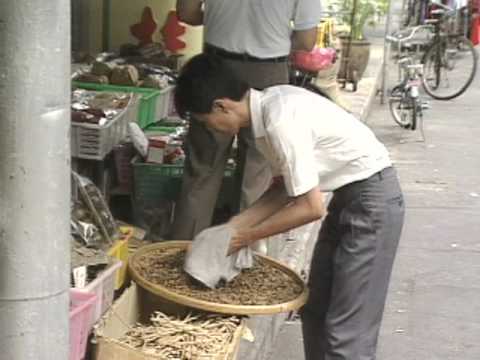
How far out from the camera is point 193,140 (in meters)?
5.26

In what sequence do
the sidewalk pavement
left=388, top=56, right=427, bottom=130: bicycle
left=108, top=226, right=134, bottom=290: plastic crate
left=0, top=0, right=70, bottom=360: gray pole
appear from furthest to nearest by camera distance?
left=388, top=56, right=427, bottom=130: bicycle, the sidewalk pavement, left=108, top=226, right=134, bottom=290: plastic crate, left=0, top=0, right=70, bottom=360: gray pole

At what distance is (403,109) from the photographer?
11.8 m

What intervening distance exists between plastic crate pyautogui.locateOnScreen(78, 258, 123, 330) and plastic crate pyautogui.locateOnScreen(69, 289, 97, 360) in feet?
0.15

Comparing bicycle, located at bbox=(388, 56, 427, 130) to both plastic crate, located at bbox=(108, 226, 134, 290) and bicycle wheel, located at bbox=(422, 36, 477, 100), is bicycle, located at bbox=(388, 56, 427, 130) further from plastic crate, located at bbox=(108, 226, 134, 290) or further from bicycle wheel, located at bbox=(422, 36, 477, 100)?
plastic crate, located at bbox=(108, 226, 134, 290)

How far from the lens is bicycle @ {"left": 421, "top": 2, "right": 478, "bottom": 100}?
559 inches

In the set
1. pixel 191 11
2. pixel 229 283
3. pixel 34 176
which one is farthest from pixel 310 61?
pixel 34 176

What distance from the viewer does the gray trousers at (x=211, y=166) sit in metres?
5.25

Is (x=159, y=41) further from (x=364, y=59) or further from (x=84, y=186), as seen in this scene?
(x=364, y=59)

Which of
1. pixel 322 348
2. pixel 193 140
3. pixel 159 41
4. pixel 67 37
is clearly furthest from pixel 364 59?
pixel 67 37

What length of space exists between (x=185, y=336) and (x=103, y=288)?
0.41m

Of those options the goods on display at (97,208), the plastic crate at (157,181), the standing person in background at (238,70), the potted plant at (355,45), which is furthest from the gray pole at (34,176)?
the potted plant at (355,45)

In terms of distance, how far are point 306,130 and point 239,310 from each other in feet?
2.54

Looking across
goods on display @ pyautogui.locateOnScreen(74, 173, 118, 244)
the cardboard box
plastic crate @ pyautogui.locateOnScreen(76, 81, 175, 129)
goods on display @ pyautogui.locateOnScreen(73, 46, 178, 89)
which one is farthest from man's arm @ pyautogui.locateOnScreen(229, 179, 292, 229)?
goods on display @ pyautogui.locateOnScreen(73, 46, 178, 89)

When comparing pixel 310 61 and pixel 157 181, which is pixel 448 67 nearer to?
pixel 310 61
